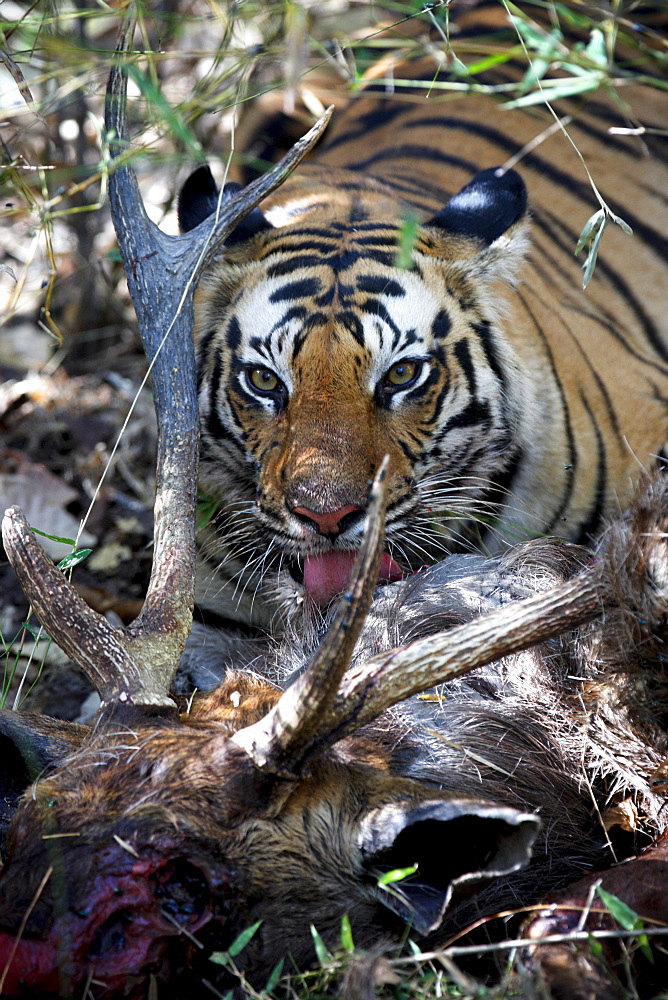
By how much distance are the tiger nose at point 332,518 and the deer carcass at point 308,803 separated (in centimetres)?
52

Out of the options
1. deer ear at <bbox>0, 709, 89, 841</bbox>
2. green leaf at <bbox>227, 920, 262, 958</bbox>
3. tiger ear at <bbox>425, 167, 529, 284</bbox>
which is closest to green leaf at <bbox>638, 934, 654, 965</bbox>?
green leaf at <bbox>227, 920, 262, 958</bbox>

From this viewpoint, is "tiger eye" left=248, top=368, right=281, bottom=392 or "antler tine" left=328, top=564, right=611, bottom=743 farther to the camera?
"tiger eye" left=248, top=368, right=281, bottom=392

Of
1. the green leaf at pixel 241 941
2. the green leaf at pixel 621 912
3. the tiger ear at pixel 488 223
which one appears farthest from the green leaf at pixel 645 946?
the tiger ear at pixel 488 223

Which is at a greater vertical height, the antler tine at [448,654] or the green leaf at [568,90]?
the green leaf at [568,90]

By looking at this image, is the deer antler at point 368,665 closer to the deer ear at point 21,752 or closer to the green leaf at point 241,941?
the green leaf at point 241,941

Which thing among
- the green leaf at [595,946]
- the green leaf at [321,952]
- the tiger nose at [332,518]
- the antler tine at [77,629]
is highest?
the antler tine at [77,629]

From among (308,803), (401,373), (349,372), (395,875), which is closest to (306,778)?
(308,803)

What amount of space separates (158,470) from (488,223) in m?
1.22

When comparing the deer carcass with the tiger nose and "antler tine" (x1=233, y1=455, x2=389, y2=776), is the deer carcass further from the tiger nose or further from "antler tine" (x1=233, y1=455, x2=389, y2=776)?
the tiger nose

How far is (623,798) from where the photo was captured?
1885 mm

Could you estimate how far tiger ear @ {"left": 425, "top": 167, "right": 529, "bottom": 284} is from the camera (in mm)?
2686

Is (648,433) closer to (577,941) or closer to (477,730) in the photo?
(477,730)

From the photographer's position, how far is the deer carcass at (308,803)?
53.8 inches

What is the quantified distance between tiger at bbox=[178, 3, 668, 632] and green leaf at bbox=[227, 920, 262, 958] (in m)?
0.89
